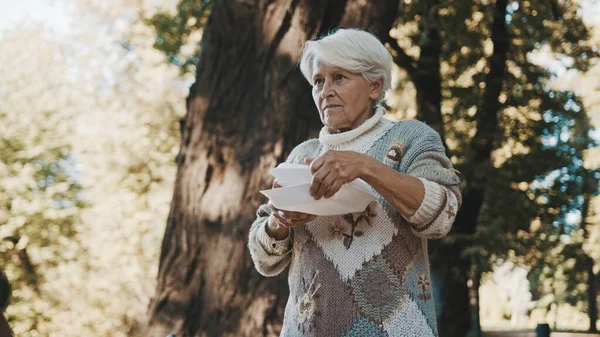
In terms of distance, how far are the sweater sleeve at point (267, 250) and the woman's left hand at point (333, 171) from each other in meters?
0.44

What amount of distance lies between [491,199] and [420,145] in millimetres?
11431

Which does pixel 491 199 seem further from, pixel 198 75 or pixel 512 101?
pixel 198 75

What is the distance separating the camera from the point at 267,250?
2.70 metres

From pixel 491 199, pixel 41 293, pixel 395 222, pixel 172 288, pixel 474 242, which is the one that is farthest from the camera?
pixel 41 293

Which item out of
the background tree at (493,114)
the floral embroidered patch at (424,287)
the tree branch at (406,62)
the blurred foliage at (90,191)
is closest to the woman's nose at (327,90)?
the floral embroidered patch at (424,287)

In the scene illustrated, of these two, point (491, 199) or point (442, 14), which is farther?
point (491, 199)

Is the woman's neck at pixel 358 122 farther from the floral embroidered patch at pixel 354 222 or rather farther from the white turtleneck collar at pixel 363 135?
the floral embroidered patch at pixel 354 222

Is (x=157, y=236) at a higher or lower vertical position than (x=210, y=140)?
lower

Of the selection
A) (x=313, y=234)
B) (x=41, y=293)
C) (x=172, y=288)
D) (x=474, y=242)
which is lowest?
(x=41, y=293)

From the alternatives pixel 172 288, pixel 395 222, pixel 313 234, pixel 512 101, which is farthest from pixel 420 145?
pixel 512 101

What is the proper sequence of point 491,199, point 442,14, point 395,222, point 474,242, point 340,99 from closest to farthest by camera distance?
1. point 395,222
2. point 340,99
3. point 442,14
4. point 474,242
5. point 491,199

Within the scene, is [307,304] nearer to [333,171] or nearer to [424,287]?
[424,287]

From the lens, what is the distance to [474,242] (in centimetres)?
1258

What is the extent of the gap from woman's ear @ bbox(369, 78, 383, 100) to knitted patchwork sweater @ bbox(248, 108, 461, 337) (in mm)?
100
